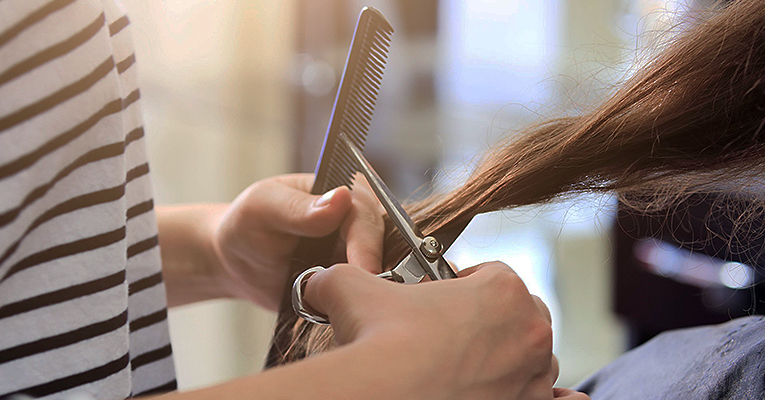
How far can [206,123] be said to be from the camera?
1565 millimetres

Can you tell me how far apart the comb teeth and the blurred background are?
95cm

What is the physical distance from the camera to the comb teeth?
46cm

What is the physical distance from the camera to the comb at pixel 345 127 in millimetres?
464

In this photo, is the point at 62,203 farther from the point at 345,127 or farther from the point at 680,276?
the point at 680,276

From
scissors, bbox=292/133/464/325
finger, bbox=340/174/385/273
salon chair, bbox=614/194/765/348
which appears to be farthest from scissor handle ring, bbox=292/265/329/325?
salon chair, bbox=614/194/765/348

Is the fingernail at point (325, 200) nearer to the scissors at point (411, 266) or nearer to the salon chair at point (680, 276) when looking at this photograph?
the scissors at point (411, 266)

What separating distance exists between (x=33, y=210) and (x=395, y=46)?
1.46m

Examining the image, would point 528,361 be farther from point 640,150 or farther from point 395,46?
point 395,46

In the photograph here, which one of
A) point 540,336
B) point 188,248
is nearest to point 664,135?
point 540,336

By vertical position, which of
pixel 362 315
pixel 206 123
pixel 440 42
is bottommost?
pixel 362 315

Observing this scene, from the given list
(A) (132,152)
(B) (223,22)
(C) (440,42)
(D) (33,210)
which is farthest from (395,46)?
(D) (33,210)

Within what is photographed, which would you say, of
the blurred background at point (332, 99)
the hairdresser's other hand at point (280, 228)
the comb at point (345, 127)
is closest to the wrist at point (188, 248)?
the hairdresser's other hand at point (280, 228)

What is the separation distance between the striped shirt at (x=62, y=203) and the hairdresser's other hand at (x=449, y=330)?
0.18m

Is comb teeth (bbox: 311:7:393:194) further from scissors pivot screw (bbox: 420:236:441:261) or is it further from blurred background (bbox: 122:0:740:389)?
blurred background (bbox: 122:0:740:389)
